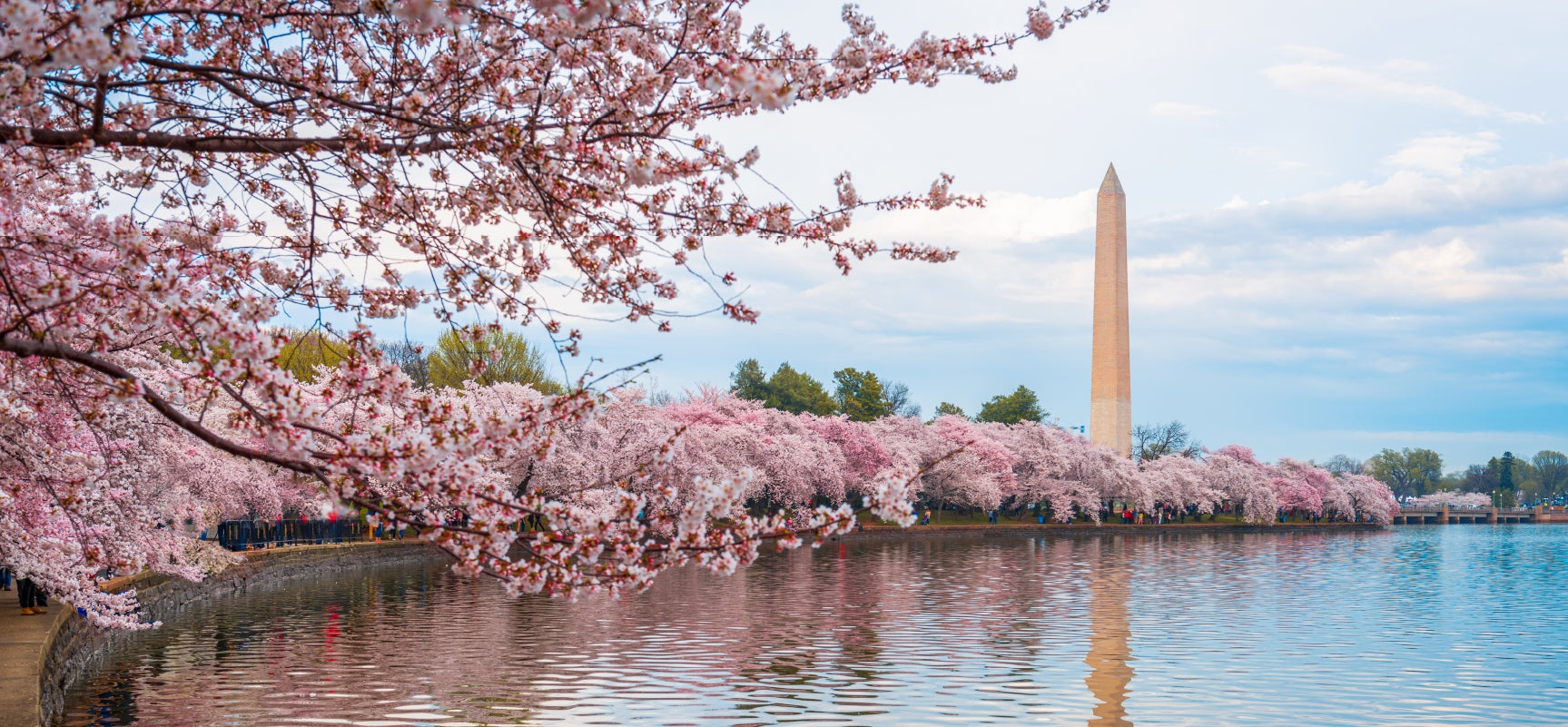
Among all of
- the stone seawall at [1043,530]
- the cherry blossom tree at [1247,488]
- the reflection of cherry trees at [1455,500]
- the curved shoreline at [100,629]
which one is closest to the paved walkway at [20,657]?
the curved shoreline at [100,629]

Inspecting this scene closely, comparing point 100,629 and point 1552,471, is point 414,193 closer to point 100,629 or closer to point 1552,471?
point 100,629

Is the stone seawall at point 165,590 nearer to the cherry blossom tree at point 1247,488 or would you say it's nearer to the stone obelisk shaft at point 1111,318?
the stone obelisk shaft at point 1111,318

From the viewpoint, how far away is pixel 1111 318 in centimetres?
6550

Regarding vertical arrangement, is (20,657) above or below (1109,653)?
above

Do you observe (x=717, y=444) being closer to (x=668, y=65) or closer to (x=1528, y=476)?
(x=668, y=65)

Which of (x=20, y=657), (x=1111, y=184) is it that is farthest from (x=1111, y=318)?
(x=20, y=657)

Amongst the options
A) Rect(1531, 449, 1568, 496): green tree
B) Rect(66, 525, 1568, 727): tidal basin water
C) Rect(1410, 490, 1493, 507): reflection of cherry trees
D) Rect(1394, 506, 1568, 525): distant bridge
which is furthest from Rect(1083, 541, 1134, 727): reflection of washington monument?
Rect(1531, 449, 1568, 496): green tree

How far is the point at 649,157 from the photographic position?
616 cm

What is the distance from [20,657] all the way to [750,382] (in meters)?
78.7

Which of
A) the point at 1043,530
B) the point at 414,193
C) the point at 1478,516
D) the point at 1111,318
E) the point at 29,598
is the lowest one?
the point at 1478,516

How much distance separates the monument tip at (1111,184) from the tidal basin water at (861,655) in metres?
32.7

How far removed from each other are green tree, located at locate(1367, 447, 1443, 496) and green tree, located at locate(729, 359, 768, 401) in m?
101

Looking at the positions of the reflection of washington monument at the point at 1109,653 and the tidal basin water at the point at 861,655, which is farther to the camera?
the reflection of washington monument at the point at 1109,653

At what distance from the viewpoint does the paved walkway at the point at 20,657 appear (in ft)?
36.7
